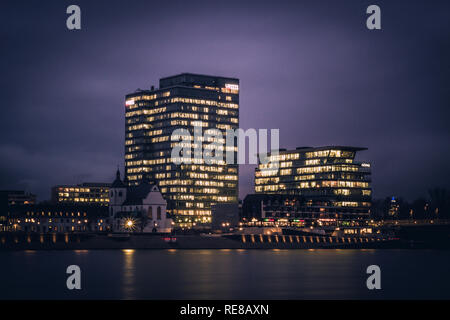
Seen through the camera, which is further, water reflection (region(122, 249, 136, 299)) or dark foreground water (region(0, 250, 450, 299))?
dark foreground water (region(0, 250, 450, 299))

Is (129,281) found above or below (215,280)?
above

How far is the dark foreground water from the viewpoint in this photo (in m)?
102

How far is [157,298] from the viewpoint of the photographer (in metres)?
96.5

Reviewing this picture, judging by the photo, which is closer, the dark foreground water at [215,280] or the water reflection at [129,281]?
the water reflection at [129,281]

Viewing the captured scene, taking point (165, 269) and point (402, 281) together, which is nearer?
point (402, 281)

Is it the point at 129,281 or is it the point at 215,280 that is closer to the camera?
the point at 129,281

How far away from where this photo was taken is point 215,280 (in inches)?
4715

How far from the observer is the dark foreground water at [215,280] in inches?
4021
